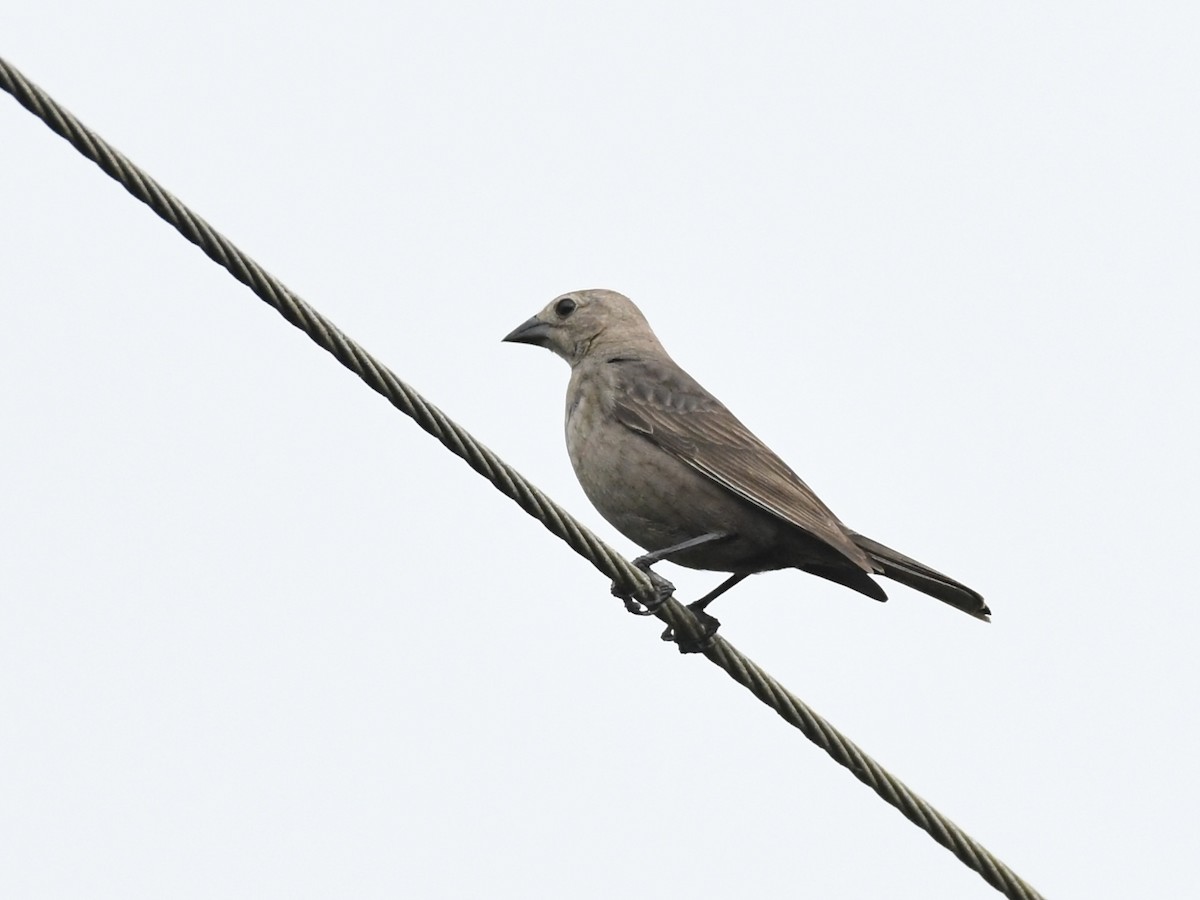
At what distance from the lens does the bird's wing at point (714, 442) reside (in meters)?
7.96

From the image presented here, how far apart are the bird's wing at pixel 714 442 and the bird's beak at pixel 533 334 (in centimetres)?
96

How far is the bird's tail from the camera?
25.1 ft

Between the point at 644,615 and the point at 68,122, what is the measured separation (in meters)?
3.28

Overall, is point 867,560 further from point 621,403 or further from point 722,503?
point 621,403

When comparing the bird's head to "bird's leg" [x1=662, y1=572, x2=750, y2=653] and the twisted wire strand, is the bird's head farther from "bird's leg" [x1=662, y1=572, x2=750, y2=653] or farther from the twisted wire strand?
the twisted wire strand

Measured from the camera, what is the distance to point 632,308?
403 inches

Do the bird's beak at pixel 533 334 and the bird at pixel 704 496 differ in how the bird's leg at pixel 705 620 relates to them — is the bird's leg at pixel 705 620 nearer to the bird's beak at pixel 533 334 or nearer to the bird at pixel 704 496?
the bird at pixel 704 496

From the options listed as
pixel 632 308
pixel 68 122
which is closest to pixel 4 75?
pixel 68 122

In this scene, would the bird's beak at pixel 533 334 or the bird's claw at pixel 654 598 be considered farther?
the bird's beak at pixel 533 334

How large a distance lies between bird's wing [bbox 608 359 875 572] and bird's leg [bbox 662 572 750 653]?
0.54 m

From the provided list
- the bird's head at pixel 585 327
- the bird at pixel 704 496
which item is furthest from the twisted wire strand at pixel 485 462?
the bird's head at pixel 585 327

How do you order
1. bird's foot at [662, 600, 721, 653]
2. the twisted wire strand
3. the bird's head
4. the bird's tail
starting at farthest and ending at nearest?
the bird's head < the bird's tail < bird's foot at [662, 600, 721, 653] < the twisted wire strand

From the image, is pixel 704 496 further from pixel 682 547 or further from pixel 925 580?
pixel 925 580

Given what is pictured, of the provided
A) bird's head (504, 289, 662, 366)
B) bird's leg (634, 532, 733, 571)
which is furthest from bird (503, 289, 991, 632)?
bird's head (504, 289, 662, 366)
